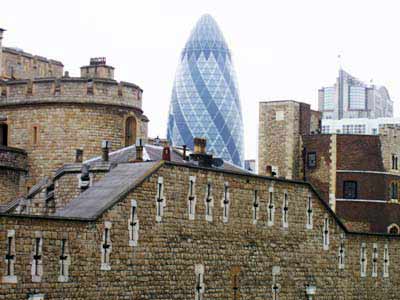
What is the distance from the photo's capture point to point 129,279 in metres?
47.4

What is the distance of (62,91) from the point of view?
68062mm

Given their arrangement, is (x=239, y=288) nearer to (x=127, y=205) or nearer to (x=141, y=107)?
(x=127, y=205)

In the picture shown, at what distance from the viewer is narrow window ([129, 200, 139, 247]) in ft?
156

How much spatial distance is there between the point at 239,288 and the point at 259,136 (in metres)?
38.2

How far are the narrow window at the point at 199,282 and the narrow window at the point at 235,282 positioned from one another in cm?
269

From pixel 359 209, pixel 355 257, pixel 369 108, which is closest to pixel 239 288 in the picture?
pixel 355 257

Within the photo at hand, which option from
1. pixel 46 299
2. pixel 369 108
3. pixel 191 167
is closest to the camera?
pixel 46 299

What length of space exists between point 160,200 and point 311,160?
44168 mm

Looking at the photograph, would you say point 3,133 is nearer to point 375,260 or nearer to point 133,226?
point 375,260

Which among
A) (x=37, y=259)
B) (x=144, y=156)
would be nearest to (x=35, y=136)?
(x=144, y=156)

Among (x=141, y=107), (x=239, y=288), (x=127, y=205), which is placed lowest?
(x=239, y=288)

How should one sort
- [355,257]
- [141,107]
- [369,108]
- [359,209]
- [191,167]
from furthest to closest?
1. [369,108]
2. [359,209]
3. [141,107]
4. [355,257]
5. [191,167]

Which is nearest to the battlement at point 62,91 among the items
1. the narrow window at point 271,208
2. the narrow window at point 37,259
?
the narrow window at point 271,208

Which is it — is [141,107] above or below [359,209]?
above
